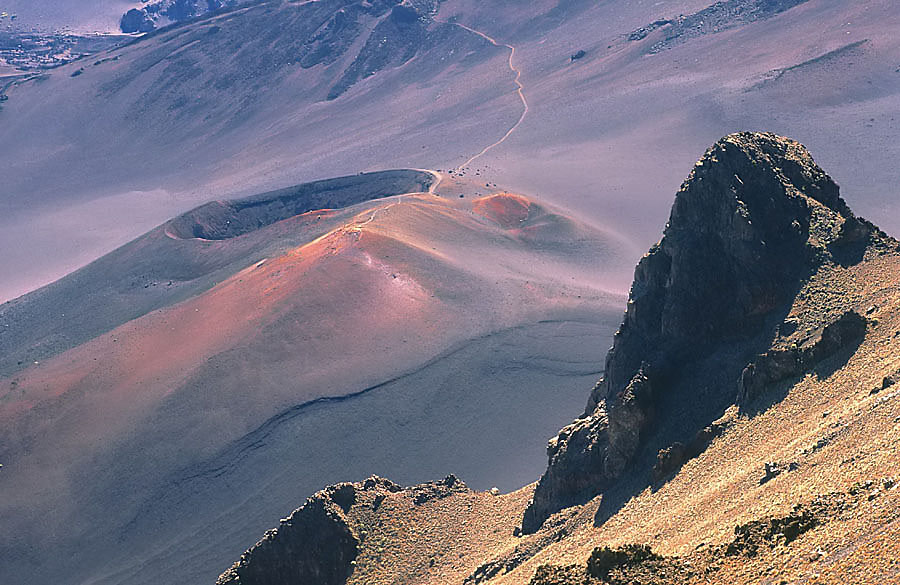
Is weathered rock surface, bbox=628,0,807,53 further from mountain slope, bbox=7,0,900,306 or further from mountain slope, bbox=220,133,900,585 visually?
mountain slope, bbox=220,133,900,585

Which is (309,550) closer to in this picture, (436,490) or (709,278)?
(436,490)

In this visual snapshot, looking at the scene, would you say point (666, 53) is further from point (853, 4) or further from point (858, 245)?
point (858, 245)

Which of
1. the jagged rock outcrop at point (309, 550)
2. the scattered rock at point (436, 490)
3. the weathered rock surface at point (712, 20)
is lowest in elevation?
the scattered rock at point (436, 490)

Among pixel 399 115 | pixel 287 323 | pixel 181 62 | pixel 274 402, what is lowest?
pixel 274 402

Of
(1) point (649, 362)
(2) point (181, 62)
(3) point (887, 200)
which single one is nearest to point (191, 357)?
(1) point (649, 362)

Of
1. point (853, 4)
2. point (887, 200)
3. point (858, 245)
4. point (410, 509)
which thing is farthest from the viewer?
point (853, 4)

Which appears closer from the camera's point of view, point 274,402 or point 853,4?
point 274,402

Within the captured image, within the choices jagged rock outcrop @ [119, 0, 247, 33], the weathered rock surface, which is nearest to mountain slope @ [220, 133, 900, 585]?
the weathered rock surface

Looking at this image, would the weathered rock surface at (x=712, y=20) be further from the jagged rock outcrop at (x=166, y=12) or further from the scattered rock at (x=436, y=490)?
the jagged rock outcrop at (x=166, y=12)

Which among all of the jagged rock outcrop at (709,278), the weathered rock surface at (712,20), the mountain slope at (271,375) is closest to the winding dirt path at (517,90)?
the weathered rock surface at (712,20)
